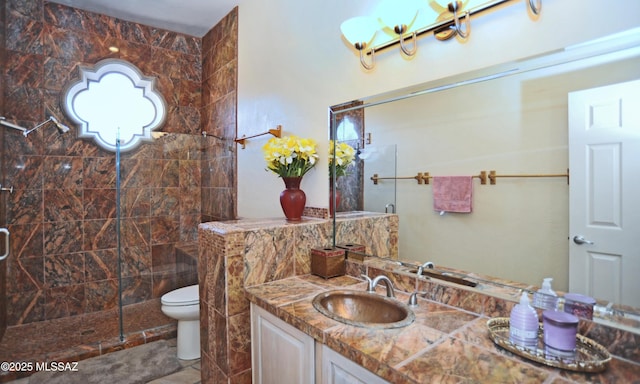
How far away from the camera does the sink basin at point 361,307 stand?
1.26 metres

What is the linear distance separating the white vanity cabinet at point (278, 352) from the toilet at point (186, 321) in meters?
1.01

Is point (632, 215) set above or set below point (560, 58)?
below

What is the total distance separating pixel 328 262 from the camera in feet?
5.36

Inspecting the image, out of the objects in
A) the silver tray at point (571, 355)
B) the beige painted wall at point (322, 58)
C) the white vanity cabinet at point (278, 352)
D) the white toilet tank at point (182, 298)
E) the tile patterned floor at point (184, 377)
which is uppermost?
the beige painted wall at point (322, 58)

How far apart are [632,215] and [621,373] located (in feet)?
1.44

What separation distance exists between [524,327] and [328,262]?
0.88 metres

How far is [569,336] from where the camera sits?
89 centimetres

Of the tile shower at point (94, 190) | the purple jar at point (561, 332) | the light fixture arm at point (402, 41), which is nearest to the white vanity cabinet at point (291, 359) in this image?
the purple jar at point (561, 332)

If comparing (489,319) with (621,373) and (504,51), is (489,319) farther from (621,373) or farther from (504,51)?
(504,51)

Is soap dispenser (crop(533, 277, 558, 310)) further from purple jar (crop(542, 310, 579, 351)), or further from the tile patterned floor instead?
the tile patterned floor

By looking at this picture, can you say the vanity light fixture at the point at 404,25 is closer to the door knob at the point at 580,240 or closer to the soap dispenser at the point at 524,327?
the door knob at the point at 580,240

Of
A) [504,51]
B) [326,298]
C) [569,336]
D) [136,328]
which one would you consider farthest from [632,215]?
[136,328]

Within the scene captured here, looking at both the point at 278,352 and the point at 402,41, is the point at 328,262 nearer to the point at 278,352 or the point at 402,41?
the point at 278,352

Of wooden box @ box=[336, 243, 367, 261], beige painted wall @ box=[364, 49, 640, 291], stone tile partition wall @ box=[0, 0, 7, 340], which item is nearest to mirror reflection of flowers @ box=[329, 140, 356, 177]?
beige painted wall @ box=[364, 49, 640, 291]
